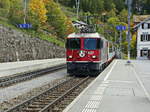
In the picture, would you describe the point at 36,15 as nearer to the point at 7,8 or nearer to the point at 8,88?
the point at 7,8

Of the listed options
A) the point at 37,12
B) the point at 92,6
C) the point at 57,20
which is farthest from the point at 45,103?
the point at 92,6

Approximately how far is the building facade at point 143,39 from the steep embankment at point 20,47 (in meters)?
29.7

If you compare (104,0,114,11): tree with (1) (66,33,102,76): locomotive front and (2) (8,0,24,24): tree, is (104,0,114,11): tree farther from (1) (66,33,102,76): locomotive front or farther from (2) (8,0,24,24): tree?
(1) (66,33,102,76): locomotive front

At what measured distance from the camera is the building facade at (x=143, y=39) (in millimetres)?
76312

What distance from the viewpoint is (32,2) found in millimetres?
53969

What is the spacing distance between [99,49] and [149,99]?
11.6 m

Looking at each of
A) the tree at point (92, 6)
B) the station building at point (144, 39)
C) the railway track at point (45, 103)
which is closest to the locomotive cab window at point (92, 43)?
the railway track at point (45, 103)

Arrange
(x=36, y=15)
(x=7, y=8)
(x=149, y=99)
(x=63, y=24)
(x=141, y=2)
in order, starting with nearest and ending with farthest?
1. (x=149, y=99)
2. (x=7, y=8)
3. (x=36, y=15)
4. (x=63, y=24)
5. (x=141, y=2)

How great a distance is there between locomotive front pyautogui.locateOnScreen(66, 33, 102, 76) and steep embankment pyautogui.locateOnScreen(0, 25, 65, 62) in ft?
35.0

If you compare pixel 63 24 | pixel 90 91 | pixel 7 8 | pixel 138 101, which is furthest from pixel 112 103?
pixel 63 24

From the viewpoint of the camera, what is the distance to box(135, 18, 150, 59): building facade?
76.3 meters

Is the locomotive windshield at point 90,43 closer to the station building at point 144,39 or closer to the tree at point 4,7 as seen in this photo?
the tree at point 4,7

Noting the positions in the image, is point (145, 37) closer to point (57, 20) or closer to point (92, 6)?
point (57, 20)

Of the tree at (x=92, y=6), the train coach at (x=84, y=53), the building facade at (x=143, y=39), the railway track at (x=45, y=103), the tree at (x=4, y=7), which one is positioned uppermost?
the tree at (x=92, y=6)
